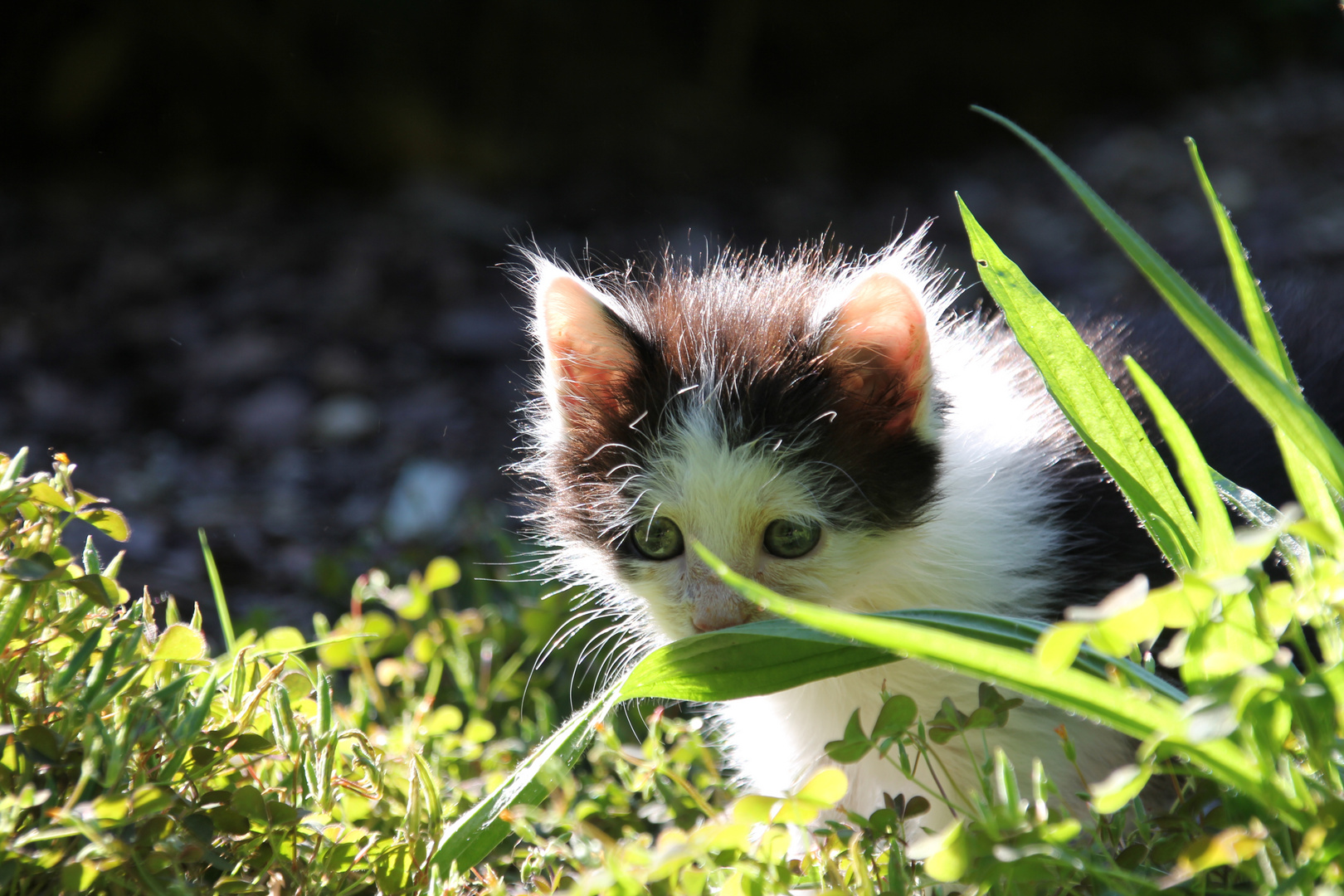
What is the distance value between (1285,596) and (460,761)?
1.59m

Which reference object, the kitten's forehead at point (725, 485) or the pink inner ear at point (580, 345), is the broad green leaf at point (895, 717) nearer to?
the kitten's forehead at point (725, 485)

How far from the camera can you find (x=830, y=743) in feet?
4.66

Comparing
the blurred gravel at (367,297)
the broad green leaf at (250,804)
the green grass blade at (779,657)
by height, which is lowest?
the broad green leaf at (250,804)

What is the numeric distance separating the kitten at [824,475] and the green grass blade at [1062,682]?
0.73m

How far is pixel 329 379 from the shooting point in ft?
15.5

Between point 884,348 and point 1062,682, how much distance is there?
2.90 ft

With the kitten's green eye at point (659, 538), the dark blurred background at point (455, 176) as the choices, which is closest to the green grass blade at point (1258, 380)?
the kitten's green eye at point (659, 538)

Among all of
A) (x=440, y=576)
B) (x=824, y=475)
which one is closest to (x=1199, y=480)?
Answer: (x=824, y=475)

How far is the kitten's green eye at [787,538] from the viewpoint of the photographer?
1918 mm

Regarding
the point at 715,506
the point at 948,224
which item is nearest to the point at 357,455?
the point at 715,506

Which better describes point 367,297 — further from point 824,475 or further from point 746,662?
point 746,662

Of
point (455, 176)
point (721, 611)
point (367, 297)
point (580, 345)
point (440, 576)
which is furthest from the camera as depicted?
point (455, 176)

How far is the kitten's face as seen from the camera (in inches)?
74.4

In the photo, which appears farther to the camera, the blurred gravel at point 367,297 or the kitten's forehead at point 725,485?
the blurred gravel at point 367,297
